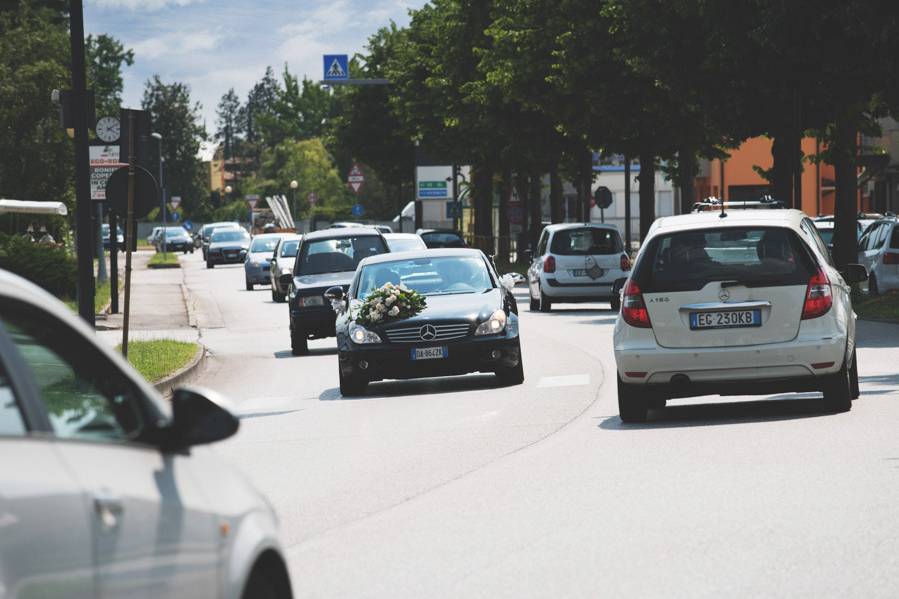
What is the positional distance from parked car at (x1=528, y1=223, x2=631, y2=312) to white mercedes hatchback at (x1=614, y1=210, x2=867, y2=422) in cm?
2133

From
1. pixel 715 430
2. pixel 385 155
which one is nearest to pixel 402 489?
pixel 715 430

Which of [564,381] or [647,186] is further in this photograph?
[647,186]

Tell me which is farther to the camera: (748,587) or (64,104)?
(64,104)

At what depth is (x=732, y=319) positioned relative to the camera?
1448cm

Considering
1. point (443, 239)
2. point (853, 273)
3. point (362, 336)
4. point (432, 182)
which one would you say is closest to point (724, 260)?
point (853, 273)

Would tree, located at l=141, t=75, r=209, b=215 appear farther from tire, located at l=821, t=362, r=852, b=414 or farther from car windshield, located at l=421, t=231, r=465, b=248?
tire, located at l=821, t=362, r=852, b=414

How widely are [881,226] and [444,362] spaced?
1855 centimetres

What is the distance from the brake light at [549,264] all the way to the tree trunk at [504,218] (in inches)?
1343

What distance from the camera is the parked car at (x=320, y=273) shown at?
2648 cm

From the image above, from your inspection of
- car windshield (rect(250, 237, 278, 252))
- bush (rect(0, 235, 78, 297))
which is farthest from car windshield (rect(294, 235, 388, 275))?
car windshield (rect(250, 237, 278, 252))

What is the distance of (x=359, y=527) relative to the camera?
979cm

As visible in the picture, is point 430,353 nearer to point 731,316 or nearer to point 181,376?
point 181,376

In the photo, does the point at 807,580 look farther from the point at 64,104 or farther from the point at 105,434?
the point at 64,104

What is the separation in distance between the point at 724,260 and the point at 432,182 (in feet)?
242
